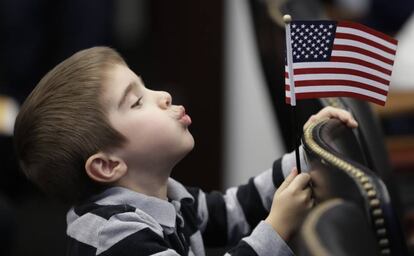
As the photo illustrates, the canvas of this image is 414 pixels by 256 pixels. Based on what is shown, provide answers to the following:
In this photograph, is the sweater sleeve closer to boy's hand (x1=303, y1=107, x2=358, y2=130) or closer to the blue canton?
boy's hand (x1=303, y1=107, x2=358, y2=130)

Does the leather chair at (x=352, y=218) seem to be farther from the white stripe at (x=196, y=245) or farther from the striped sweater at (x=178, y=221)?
the white stripe at (x=196, y=245)

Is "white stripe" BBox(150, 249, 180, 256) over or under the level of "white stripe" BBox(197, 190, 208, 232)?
over

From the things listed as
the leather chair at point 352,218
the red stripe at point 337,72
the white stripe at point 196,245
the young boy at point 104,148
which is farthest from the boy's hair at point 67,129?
the leather chair at point 352,218

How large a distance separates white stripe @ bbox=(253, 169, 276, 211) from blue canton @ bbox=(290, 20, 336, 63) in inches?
11.5

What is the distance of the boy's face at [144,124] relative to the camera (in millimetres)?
1284

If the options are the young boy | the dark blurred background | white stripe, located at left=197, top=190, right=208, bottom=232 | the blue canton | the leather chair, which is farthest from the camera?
the dark blurred background

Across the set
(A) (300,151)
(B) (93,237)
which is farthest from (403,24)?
(B) (93,237)

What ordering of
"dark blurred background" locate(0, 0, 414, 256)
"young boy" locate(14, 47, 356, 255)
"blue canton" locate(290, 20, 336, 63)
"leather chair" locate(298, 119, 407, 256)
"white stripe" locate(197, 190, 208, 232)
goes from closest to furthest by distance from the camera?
1. "leather chair" locate(298, 119, 407, 256)
2. "blue canton" locate(290, 20, 336, 63)
3. "young boy" locate(14, 47, 356, 255)
4. "white stripe" locate(197, 190, 208, 232)
5. "dark blurred background" locate(0, 0, 414, 256)

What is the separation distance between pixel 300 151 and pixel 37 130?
335mm

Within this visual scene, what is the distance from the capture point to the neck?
4.26 ft

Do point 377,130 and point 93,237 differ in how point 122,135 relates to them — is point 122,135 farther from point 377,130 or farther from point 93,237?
point 377,130

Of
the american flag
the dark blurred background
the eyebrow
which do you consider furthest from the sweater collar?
the dark blurred background

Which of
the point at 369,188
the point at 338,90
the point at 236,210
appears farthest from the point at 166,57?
the point at 369,188

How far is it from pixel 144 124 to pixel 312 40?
25 cm
